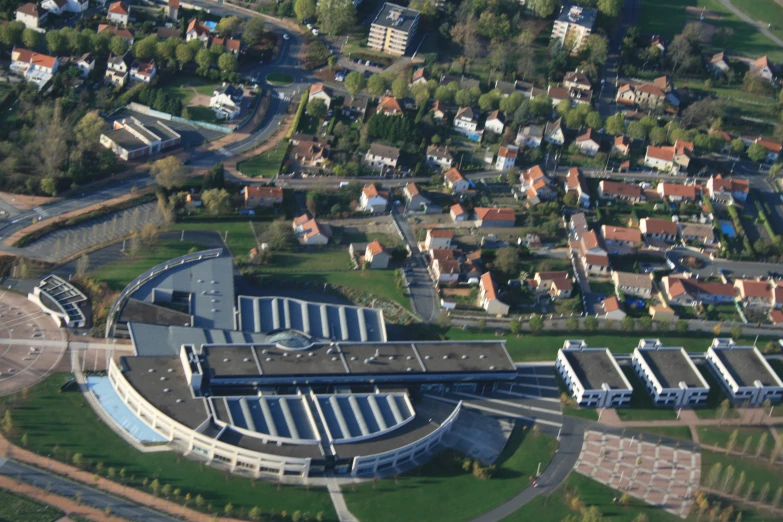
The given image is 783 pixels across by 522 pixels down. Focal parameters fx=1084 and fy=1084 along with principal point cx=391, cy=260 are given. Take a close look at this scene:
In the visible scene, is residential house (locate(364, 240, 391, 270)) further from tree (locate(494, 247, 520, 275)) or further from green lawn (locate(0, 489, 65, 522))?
green lawn (locate(0, 489, 65, 522))

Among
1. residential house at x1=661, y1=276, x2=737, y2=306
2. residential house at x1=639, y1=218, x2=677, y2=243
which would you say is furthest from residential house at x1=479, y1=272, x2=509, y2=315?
residential house at x1=639, y1=218, x2=677, y2=243

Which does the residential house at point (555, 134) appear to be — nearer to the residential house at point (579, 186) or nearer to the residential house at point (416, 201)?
the residential house at point (579, 186)

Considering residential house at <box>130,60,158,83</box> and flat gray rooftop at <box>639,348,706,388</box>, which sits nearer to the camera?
flat gray rooftop at <box>639,348,706,388</box>

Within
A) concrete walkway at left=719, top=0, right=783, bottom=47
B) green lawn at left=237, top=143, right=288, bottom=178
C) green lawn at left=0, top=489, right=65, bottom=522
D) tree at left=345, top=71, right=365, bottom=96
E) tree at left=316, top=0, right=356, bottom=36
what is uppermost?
concrete walkway at left=719, top=0, right=783, bottom=47

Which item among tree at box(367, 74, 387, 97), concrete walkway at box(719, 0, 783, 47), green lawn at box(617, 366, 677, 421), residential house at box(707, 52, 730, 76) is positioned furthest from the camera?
concrete walkway at box(719, 0, 783, 47)

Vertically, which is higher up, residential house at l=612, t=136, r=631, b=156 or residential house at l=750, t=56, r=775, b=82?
residential house at l=750, t=56, r=775, b=82

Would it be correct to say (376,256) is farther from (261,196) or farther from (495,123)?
(495,123)

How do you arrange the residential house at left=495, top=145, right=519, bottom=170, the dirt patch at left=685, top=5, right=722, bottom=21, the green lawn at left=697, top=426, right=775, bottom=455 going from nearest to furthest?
the green lawn at left=697, top=426, right=775, bottom=455
the residential house at left=495, top=145, right=519, bottom=170
the dirt patch at left=685, top=5, right=722, bottom=21

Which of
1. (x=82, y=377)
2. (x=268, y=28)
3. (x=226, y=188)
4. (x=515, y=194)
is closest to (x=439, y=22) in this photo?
(x=268, y=28)
